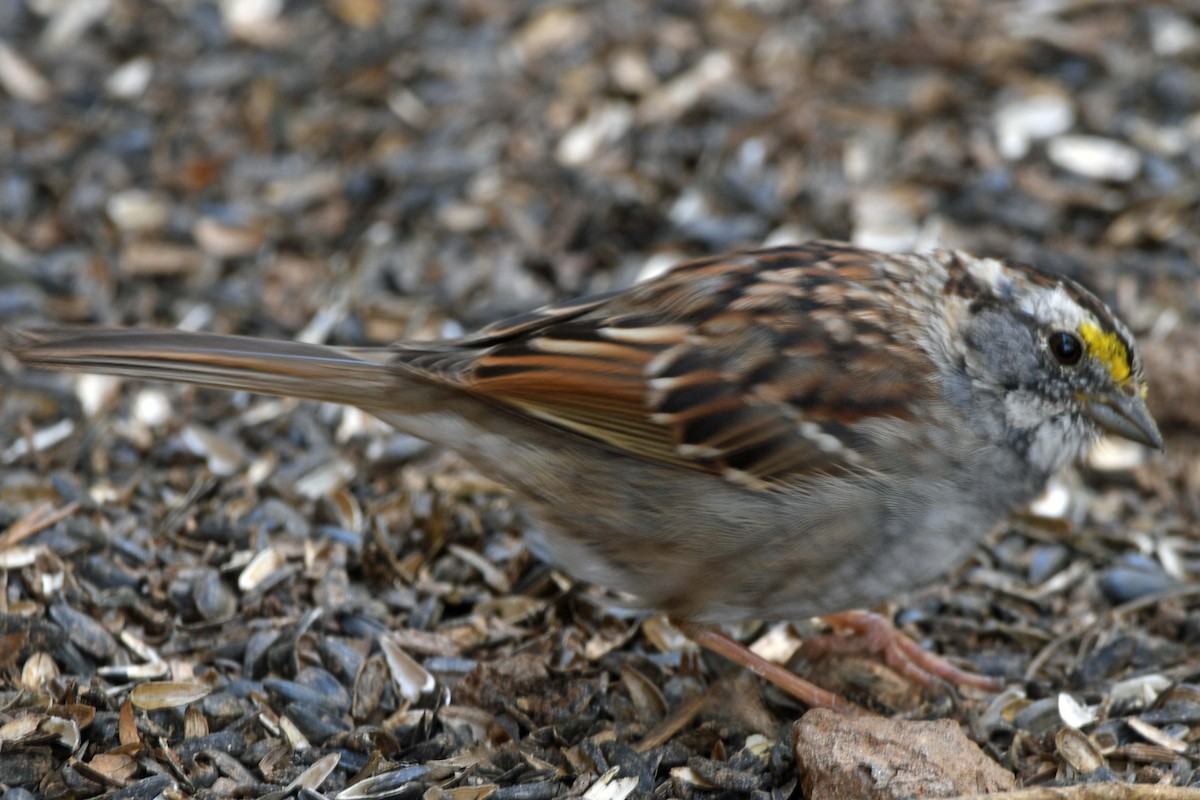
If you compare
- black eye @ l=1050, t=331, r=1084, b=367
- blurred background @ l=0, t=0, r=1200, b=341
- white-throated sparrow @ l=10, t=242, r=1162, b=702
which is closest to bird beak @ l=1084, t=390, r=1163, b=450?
white-throated sparrow @ l=10, t=242, r=1162, b=702

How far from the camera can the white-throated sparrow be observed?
128 inches

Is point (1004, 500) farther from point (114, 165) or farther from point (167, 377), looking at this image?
point (114, 165)

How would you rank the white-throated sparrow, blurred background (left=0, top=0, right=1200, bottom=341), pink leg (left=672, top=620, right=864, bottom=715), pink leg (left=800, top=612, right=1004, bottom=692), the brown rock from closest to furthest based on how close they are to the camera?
the brown rock, the white-throated sparrow, pink leg (left=672, top=620, right=864, bottom=715), pink leg (left=800, top=612, right=1004, bottom=692), blurred background (left=0, top=0, right=1200, bottom=341)

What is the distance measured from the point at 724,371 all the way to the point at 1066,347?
0.77m

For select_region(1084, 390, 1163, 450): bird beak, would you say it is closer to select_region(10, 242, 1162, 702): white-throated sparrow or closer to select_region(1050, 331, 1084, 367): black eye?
select_region(10, 242, 1162, 702): white-throated sparrow

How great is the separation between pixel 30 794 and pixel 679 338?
1626 millimetres

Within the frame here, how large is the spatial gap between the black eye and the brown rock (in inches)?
33.5

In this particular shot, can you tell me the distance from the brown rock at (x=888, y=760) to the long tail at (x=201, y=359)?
1235mm

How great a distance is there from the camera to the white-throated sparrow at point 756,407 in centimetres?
324

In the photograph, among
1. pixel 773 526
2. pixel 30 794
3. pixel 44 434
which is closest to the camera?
pixel 30 794

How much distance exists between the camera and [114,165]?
208 inches

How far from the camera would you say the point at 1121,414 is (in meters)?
3.42

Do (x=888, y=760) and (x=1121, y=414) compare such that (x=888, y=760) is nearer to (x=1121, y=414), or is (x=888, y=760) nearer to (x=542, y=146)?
(x=1121, y=414)

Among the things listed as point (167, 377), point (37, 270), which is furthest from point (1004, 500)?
point (37, 270)
